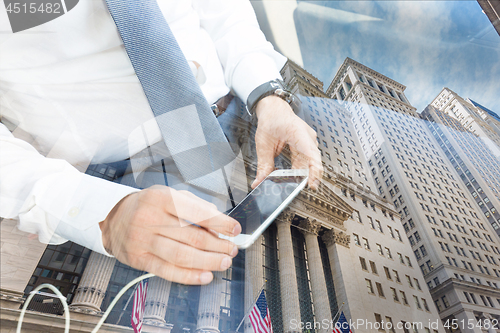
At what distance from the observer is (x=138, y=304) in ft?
1.49

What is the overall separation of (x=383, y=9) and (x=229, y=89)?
5.00 ft

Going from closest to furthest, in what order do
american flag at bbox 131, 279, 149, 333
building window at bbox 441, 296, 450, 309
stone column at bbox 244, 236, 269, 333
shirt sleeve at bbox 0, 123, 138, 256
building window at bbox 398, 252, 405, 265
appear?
shirt sleeve at bbox 0, 123, 138, 256, american flag at bbox 131, 279, 149, 333, stone column at bbox 244, 236, 269, 333, building window at bbox 398, 252, 405, 265, building window at bbox 441, 296, 450, 309

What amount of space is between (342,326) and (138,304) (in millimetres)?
2192

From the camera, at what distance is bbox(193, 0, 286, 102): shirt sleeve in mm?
729

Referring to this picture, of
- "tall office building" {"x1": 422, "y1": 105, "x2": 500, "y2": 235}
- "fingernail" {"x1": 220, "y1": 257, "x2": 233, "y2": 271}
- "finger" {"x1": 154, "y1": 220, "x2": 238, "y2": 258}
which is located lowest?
"fingernail" {"x1": 220, "y1": 257, "x2": 233, "y2": 271}

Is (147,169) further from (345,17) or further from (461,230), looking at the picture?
(461,230)

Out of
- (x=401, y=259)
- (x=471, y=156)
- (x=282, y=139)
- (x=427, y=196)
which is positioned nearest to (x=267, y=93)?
(x=282, y=139)

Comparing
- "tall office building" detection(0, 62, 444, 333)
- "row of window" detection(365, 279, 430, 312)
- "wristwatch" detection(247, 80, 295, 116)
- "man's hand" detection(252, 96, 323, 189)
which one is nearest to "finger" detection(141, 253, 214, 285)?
"man's hand" detection(252, 96, 323, 189)

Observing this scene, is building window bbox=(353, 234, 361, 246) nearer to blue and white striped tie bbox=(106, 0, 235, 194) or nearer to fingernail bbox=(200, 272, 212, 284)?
blue and white striped tie bbox=(106, 0, 235, 194)

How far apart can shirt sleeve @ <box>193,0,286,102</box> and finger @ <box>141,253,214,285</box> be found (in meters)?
0.56

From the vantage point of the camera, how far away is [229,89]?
77 centimetres

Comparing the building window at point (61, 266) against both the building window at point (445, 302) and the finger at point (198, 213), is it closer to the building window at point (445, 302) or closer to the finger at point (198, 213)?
the finger at point (198, 213)

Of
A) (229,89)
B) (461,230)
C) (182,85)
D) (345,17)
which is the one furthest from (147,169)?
(461,230)

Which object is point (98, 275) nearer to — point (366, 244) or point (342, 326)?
point (342, 326)
